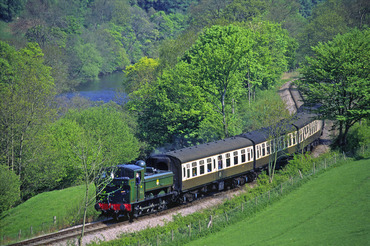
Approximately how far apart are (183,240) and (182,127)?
32.3 meters

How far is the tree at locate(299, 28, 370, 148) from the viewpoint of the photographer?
4441cm

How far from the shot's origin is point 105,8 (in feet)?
534

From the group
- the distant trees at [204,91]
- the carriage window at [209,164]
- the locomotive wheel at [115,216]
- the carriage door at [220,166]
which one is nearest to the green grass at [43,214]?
the locomotive wheel at [115,216]

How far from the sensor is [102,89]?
111 metres

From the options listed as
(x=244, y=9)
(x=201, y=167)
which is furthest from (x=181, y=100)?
(x=244, y=9)

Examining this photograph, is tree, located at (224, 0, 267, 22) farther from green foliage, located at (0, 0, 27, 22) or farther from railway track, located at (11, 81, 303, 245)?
railway track, located at (11, 81, 303, 245)

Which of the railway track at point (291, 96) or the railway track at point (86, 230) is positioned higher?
the railway track at point (291, 96)

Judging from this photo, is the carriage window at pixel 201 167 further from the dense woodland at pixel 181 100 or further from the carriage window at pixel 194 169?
the dense woodland at pixel 181 100

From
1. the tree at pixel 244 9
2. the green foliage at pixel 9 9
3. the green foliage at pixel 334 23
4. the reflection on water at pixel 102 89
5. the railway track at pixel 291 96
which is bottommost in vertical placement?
the railway track at pixel 291 96

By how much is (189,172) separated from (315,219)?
10.2 metres

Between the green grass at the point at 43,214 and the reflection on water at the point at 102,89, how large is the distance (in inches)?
2024

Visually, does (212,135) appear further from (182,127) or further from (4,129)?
(4,129)

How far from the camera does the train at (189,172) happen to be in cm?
2944

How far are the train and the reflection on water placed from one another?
52.8 m
